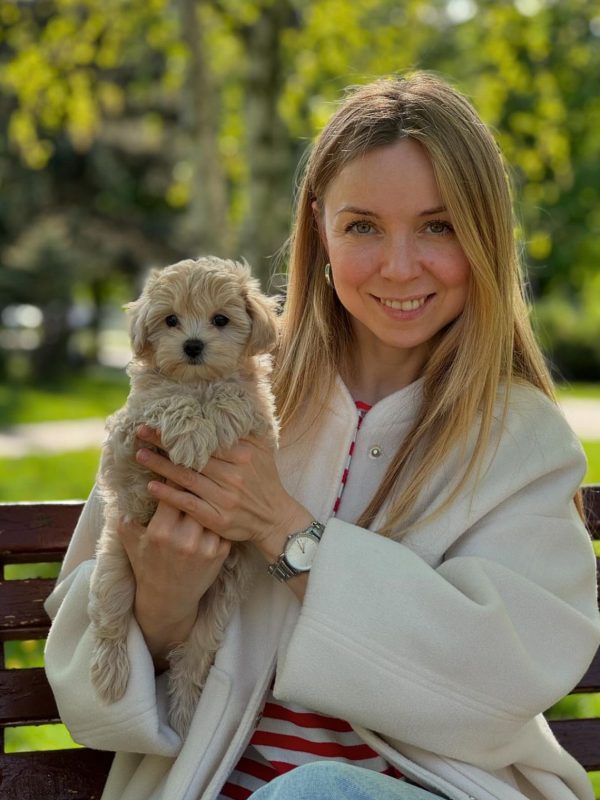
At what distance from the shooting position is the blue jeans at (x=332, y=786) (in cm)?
213

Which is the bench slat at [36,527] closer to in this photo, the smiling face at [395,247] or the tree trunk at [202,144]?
the smiling face at [395,247]

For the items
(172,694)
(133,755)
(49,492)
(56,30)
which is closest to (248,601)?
(172,694)

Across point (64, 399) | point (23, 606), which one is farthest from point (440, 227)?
point (64, 399)

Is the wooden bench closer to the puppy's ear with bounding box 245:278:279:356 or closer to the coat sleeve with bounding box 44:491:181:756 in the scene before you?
the coat sleeve with bounding box 44:491:181:756

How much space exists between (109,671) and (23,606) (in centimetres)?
66

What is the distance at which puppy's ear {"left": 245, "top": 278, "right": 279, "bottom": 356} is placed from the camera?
96.0 inches

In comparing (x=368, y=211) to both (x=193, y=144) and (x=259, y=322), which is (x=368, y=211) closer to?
(x=259, y=322)

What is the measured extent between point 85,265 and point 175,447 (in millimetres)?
21570

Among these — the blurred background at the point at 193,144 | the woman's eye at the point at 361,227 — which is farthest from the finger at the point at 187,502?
the blurred background at the point at 193,144

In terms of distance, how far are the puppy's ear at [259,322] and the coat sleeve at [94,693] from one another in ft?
2.24

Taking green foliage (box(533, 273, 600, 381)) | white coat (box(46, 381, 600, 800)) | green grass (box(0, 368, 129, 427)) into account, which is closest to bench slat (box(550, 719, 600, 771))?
white coat (box(46, 381, 600, 800))

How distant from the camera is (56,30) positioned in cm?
983

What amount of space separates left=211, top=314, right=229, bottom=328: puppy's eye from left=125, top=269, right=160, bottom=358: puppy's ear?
0.47ft

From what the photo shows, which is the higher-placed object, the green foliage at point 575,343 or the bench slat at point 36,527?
the bench slat at point 36,527
